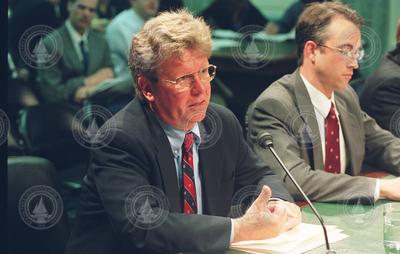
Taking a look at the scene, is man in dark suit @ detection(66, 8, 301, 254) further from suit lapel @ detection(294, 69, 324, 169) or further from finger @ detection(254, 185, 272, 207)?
suit lapel @ detection(294, 69, 324, 169)

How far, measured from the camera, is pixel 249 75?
157 inches

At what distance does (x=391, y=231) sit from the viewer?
6.02 ft

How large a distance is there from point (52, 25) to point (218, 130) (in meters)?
1.30

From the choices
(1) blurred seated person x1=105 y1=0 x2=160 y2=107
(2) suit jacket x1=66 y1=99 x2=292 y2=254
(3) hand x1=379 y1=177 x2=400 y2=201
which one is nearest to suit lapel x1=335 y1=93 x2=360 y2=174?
(3) hand x1=379 y1=177 x2=400 y2=201

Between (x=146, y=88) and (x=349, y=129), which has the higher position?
(x=146, y=88)

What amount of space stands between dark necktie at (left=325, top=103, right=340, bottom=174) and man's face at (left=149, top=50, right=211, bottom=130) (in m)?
0.80

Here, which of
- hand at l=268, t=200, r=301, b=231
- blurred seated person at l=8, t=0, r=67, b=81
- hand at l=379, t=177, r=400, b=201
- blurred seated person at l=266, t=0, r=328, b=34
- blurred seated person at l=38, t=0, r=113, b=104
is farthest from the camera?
blurred seated person at l=266, t=0, r=328, b=34

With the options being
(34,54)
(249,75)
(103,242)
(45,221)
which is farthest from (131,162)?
(249,75)

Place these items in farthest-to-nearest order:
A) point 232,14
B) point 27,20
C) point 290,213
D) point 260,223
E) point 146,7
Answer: point 232,14, point 146,7, point 27,20, point 290,213, point 260,223

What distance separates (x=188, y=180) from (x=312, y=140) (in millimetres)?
726

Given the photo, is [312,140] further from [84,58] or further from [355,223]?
[84,58]

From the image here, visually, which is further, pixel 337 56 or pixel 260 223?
pixel 337 56

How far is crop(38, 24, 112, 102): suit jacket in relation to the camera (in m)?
3.13

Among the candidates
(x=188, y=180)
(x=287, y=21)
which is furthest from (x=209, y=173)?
(x=287, y=21)
